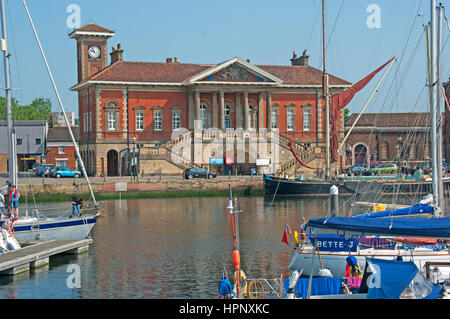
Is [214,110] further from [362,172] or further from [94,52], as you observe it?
[362,172]

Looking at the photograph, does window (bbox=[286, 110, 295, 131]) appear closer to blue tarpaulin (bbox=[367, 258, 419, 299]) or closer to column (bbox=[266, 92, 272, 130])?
column (bbox=[266, 92, 272, 130])

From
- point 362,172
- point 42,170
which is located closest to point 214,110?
point 362,172

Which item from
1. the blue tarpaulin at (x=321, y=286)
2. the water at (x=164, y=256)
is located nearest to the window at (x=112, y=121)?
the water at (x=164, y=256)

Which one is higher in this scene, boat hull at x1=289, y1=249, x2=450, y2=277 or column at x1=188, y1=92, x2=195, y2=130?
column at x1=188, y1=92, x2=195, y2=130

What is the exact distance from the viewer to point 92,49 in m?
82.9

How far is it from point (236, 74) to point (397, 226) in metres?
56.9

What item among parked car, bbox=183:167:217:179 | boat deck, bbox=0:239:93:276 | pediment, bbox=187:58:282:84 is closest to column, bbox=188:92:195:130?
pediment, bbox=187:58:282:84

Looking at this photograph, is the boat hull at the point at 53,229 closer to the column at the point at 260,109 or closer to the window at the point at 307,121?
the column at the point at 260,109

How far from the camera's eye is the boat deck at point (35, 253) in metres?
28.2

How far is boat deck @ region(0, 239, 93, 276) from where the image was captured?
28159 millimetres

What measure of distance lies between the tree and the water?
266 ft
